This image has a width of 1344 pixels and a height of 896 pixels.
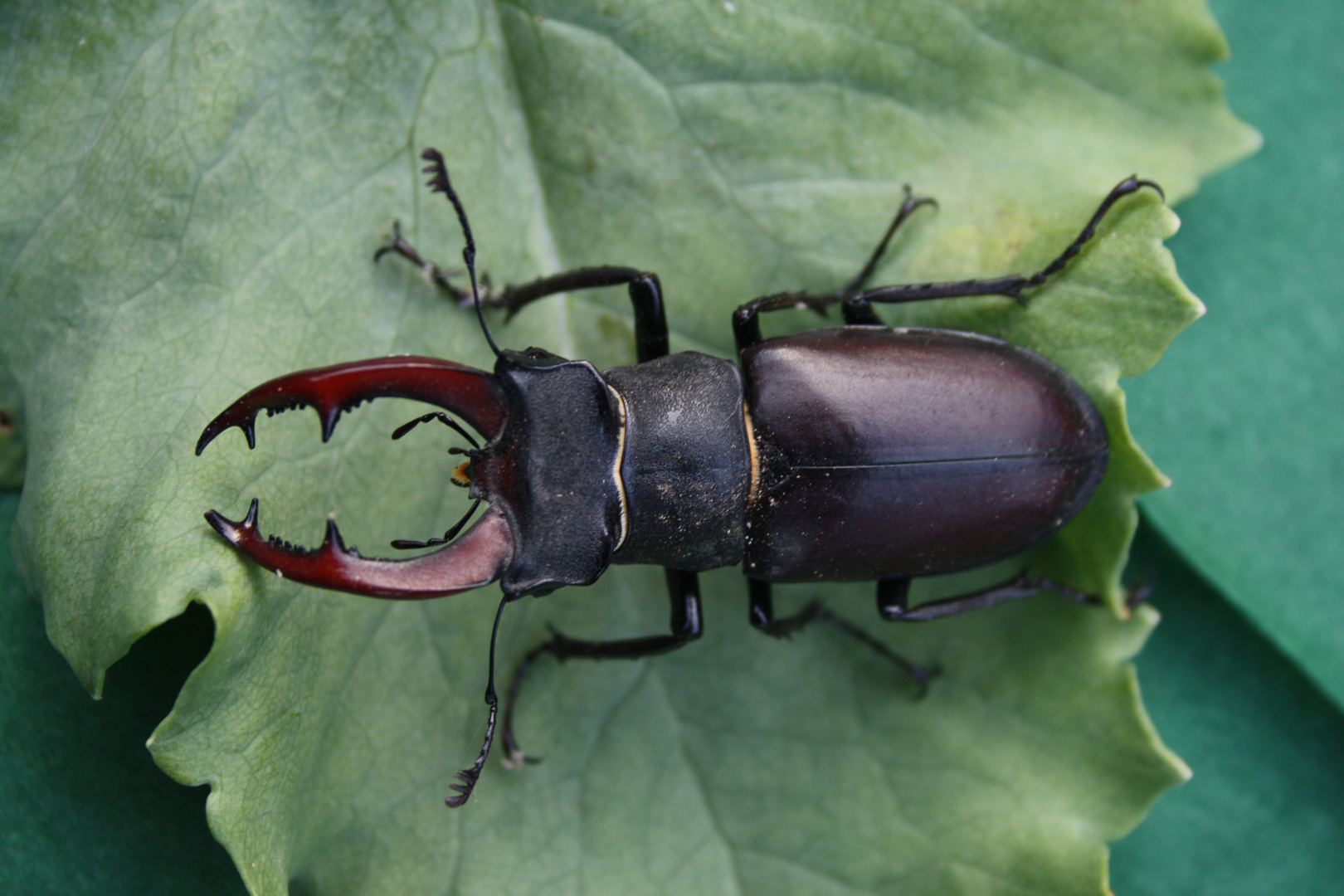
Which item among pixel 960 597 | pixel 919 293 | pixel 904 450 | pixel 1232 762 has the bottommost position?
pixel 1232 762

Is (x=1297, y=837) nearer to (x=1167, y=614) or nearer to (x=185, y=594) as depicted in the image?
(x=1167, y=614)

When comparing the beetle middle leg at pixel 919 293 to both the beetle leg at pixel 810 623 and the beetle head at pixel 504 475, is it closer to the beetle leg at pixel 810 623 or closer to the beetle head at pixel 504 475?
the beetle head at pixel 504 475

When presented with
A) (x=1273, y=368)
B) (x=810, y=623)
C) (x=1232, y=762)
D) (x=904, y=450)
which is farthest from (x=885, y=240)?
(x=1232, y=762)

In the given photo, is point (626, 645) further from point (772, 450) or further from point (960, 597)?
point (960, 597)

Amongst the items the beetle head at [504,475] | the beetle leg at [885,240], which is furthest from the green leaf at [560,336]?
the beetle head at [504,475]

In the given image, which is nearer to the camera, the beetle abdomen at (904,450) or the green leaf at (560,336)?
the green leaf at (560,336)

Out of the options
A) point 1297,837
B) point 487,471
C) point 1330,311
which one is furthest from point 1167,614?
point 487,471
